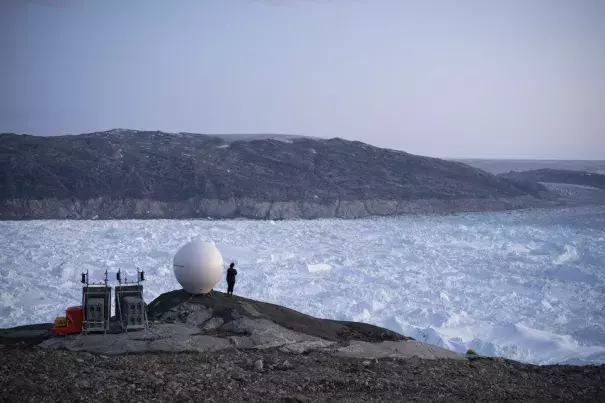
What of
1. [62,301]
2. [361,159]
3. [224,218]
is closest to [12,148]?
[224,218]

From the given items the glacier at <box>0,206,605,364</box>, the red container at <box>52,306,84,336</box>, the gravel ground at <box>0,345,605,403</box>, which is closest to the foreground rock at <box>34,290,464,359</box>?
the red container at <box>52,306,84,336</box>

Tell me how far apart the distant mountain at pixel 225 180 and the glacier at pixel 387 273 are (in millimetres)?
5652

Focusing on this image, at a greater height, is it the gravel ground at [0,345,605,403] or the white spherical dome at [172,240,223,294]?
the white spherical dome at [172,240,223,294]

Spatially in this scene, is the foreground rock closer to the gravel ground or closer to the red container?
the red container

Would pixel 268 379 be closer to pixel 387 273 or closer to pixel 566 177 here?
pixel 387 273

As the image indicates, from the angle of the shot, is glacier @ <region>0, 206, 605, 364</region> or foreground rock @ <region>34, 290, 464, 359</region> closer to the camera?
foreground rock @ <region>34, 290, 464, 359</region>

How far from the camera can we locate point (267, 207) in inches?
1639

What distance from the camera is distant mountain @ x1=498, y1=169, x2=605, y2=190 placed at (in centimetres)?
6544

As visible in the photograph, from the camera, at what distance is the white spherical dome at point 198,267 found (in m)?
11.1

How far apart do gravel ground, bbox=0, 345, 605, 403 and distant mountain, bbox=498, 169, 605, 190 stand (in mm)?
58350

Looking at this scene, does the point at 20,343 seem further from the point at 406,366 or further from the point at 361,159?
the point at 361,159

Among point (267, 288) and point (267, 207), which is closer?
point (267, 288)

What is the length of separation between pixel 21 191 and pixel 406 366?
117 feet

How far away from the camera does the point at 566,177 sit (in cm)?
7031
